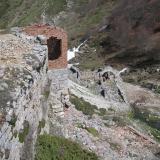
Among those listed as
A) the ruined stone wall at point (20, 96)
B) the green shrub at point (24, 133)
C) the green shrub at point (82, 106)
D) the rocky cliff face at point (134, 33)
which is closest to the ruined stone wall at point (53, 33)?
the ruined stone wall at point (20, 96)

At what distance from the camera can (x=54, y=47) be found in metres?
30.3

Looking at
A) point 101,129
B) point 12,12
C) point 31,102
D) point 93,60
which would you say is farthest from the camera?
point 12,12

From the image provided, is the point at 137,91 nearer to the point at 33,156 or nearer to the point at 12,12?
the point at 33,156

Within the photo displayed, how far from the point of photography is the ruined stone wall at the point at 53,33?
90.1 ft

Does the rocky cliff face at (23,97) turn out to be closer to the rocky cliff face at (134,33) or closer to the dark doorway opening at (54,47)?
the dark doorway opening at (54,47)

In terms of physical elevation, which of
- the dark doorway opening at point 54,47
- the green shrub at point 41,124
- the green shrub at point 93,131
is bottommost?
the green shrub at point 93,131

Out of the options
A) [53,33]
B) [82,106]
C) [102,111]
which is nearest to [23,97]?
[53,33]

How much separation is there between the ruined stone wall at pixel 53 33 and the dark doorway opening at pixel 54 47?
32 centimetres

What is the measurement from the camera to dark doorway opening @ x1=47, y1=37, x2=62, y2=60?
29234 mm

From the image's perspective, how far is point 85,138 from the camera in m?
27.6

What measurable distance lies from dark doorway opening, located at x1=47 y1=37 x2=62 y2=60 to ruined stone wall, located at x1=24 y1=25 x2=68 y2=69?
0.32 metres

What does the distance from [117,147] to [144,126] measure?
813 cm

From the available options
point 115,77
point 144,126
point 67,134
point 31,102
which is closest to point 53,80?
point 67,134

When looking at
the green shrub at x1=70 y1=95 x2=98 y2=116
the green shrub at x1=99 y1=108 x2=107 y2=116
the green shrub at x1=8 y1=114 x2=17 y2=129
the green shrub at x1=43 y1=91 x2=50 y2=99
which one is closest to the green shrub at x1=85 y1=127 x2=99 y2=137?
the green shrub at x1=70 y1=95 x2=98 y2=116
